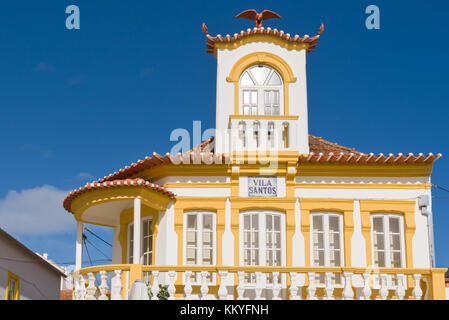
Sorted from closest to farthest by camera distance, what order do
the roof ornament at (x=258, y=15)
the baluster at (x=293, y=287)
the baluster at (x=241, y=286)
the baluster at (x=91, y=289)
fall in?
the baluster at (x=241, y=286) < the baluster at (x=293, y=287) < the baluster at (x=91, y=289) < the roof ornament at (x=258, y=15)

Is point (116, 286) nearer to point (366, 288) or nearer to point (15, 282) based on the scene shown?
point (366, 288)

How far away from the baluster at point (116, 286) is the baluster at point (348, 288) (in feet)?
18.1

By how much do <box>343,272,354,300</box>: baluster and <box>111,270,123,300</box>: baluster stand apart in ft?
18.1

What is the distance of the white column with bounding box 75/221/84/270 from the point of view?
72.6ft

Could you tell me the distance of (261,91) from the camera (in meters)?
23.1

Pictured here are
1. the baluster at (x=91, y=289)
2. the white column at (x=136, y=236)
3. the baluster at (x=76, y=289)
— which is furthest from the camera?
the baluster at (x=76, y=289)

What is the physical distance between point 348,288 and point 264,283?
6.79 feet

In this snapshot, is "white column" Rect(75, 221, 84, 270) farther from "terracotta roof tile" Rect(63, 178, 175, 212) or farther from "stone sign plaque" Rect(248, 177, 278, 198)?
"stone sign plaque" Rect(248, 177, 278, 198)

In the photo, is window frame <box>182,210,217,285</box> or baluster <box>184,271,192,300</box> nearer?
baluster <box>184,271,192,300</box>

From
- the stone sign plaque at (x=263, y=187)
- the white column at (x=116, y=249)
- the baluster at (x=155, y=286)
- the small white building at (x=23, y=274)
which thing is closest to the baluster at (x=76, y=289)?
the baluster at (x=155, y=286)

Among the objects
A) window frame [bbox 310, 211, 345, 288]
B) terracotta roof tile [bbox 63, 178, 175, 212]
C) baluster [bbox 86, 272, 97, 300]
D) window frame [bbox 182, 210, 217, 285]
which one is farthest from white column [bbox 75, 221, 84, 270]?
window frame [bbox 310, 211, 345, 288]

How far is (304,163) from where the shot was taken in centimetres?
2209

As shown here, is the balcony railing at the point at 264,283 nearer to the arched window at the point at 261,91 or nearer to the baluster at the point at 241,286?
the baluster at the point at 241,286

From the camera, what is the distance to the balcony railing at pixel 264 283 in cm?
1919
